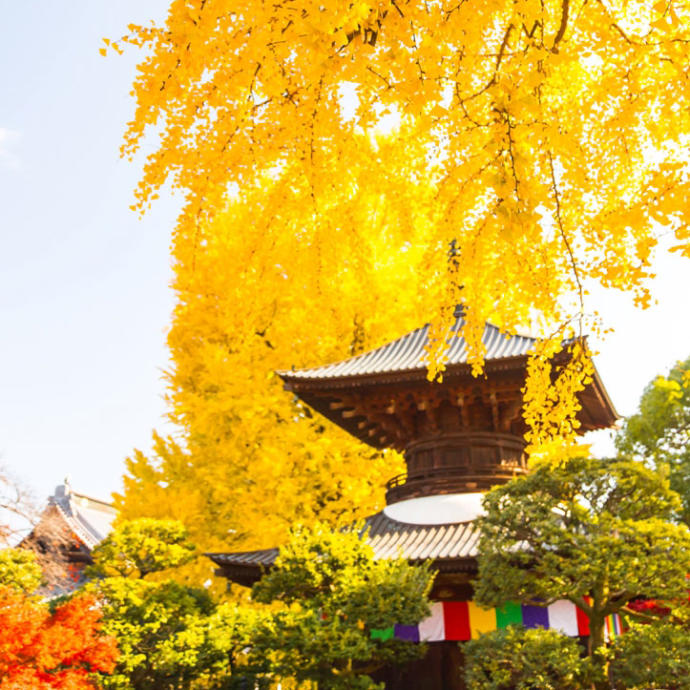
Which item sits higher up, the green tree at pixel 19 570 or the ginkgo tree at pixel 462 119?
the ginkgo tree at pixel 462 119

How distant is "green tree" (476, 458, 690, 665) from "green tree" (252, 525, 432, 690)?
0.86 m

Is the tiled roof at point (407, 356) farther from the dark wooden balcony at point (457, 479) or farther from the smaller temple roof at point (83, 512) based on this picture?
the smaller temple roof at point (83, 512)

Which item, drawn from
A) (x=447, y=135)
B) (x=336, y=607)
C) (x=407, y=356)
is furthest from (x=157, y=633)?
(x=447, y=135)

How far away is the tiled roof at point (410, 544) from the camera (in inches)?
328

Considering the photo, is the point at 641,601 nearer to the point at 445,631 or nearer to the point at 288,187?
the point at 445,631

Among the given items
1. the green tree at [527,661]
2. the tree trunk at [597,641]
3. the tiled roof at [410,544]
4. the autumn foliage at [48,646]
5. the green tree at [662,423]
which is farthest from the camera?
the green tree at [662,423]

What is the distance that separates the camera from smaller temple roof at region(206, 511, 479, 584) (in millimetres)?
8297

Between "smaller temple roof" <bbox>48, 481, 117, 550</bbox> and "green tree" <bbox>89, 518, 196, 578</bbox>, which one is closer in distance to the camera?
"green tree" <bbox>89, 518, 196, 578</bbox>

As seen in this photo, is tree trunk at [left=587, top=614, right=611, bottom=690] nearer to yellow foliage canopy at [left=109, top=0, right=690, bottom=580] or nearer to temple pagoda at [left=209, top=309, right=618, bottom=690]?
temple pagoda at [left=209, top=309, right=618, bottom=690]

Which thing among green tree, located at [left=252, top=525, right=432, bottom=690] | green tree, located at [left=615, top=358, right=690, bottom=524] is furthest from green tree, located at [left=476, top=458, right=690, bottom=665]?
green tree, located at [left=615, top=358, right=690, bottom=524]

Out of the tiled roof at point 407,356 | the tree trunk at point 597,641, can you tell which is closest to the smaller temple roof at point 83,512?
the tiled roof at point 407,356

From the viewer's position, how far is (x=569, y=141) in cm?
415

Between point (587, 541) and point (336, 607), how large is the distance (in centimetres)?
259

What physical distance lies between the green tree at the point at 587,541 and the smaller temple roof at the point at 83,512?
70.0ft
